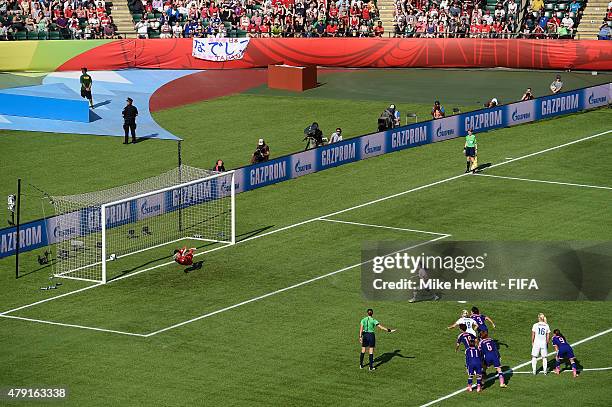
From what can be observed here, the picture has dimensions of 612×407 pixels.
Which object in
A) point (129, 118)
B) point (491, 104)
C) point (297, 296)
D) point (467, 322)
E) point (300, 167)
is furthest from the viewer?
point (491, 104)

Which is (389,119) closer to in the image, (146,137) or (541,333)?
(146,137)

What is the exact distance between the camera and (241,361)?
1570 inches

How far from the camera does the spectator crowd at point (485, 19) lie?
266ft

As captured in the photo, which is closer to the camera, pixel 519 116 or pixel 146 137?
pixel 146 137

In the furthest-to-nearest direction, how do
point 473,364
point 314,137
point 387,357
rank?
point 314,137 → point 387,357 → point 473,364

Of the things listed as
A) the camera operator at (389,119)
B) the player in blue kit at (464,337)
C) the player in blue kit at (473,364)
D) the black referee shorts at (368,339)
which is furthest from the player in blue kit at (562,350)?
the camera operator at (389,119)

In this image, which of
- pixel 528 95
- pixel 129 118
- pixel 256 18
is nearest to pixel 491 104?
pixel 528 95

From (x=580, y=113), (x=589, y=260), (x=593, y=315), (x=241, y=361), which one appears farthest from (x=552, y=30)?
(x=241, y=361)

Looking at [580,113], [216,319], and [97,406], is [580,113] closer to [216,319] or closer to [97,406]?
[216,319]

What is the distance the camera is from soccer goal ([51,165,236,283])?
1944 inches

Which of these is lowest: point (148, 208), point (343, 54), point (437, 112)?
point (148, 208)

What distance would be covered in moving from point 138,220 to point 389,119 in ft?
58.1

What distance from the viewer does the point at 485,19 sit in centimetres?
8212

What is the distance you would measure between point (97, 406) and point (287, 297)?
10963 millimetres
